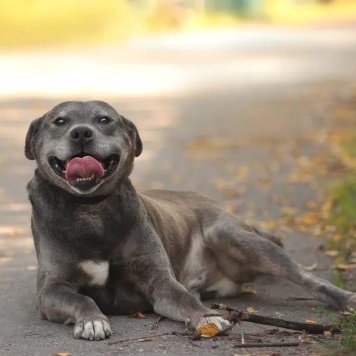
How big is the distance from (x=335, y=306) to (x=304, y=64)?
21.7 meters

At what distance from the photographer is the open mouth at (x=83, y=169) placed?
248 inches

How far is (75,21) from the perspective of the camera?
39156mm

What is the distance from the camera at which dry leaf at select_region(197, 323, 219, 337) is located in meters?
5.99

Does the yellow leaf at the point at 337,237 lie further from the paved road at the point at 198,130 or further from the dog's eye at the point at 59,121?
the dog's eye at the point at 59,121

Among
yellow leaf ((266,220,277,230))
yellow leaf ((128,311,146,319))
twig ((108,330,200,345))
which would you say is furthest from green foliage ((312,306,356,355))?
yellow leaf ((266,220,277,230))

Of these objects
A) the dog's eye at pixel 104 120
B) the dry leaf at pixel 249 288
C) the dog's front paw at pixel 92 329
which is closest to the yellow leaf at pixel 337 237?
the dry leaf at pixel 249 288

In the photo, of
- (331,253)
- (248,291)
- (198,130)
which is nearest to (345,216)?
(331,253)

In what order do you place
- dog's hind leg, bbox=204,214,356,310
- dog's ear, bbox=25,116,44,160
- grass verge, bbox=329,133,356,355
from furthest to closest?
grass verge, bbox=329,133,356,355
dog's hind leg, bbox=204,214,356,310
dog's ear, bbox=25,116,44,160

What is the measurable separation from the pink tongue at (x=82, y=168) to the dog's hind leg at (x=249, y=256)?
4.63 feet

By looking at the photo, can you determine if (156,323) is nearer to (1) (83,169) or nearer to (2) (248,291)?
(1) (83,169)

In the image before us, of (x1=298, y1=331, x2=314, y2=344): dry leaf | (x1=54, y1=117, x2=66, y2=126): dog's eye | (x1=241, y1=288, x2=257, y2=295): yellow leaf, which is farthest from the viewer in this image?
(x1=241, y1=288, x2=257, y2=295): yellow leaf

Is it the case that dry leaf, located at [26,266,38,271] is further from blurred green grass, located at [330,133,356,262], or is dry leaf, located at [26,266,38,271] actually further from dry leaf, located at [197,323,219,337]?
dry leaf, located at [197,323,219,337]

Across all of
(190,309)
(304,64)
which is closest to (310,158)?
(190,309)

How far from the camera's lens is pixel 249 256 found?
7.39 meters
